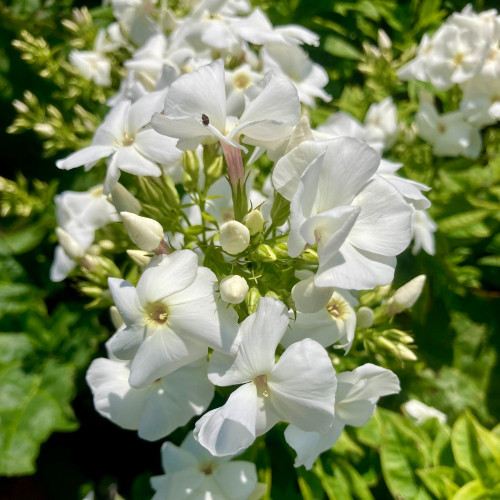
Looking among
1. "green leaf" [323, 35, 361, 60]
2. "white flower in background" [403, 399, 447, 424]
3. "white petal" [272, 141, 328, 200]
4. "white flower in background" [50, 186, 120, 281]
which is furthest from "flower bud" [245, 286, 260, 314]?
"green leaf" [323, 35, 361, 60]

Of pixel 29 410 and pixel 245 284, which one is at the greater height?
pixel 245 284

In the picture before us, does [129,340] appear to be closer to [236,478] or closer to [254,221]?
[254,221]

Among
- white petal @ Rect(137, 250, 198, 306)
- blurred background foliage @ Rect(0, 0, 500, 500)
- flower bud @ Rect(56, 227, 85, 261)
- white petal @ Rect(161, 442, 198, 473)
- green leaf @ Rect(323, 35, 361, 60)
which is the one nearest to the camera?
white petal @ Rect(137, 250, 198, 306)

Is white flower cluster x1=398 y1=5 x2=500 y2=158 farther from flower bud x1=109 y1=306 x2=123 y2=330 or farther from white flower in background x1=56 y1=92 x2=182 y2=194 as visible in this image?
flower bud x1=109 y1=306 x2=123 y2=330

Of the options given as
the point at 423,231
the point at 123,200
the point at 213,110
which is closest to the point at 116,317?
the point at 123,200

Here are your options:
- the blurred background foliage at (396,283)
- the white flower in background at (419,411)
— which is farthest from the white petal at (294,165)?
the white flower in background at (419,411)

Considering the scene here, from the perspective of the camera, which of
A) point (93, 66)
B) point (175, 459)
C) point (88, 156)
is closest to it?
point (88, 156)

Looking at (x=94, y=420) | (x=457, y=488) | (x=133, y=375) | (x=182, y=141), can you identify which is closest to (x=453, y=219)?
(x=457, y=488)
